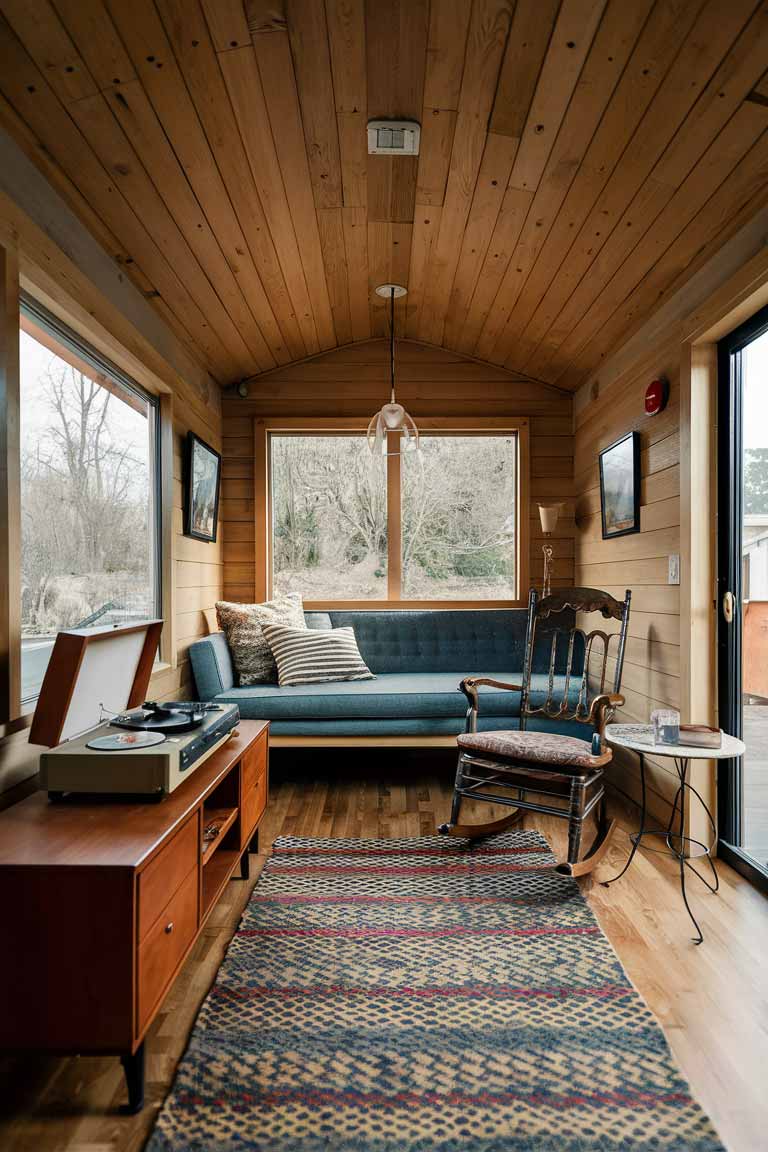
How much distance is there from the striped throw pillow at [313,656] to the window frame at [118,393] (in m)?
0.67

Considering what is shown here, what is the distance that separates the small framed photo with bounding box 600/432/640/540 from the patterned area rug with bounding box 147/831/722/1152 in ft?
5.73

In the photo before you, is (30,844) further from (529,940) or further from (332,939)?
(529,940)

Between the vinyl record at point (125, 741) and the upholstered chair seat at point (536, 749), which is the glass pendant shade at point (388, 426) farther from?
the vinyl record at point (125, 741)

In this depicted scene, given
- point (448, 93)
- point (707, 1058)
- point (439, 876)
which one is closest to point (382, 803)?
point (439, 876)

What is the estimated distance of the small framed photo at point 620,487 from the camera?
345 cm

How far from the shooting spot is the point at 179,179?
2.51 metres

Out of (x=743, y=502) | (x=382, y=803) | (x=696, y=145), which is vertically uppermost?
(x=696, y=145)

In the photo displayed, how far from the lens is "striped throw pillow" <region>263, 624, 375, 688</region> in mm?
3977

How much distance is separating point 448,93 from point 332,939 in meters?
2.59

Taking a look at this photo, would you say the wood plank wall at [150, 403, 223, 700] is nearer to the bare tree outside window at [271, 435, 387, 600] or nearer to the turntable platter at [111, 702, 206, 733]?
the bare tree outside window at [271, 435, 387, 600]

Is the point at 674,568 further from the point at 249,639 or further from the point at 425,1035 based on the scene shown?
the point at 249,639

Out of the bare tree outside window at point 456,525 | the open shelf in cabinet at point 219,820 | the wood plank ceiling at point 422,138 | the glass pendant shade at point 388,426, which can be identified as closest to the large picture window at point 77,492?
the wood plank ceiling at point 422,138

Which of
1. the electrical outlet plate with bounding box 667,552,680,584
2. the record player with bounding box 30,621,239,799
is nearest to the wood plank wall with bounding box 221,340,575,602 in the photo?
the electrical outlet plate with bounding box 667,552,680,584

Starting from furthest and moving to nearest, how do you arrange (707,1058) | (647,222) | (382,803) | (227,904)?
(382,803) → (647,222) → (227,904) → (707,1058)
